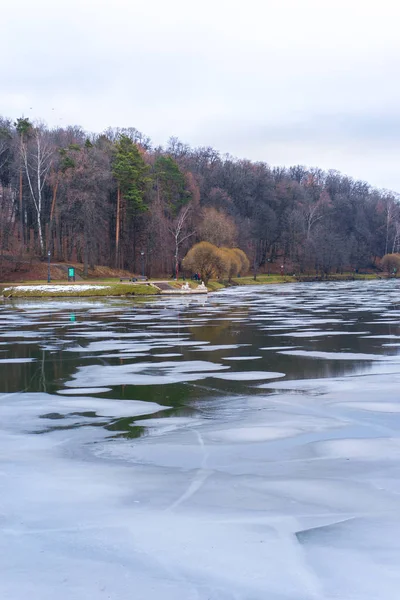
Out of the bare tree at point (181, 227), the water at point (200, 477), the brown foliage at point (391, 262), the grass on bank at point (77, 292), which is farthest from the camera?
the brown foliage at point (391, 262)

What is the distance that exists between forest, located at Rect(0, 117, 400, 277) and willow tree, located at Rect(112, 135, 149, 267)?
14 centimetres

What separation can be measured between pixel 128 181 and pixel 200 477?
7505 cm

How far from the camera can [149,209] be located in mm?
85625

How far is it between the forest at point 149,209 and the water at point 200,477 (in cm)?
5787

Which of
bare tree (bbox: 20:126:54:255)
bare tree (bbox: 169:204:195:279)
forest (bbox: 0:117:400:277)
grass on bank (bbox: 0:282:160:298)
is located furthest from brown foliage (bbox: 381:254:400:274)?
grass on bank (bbox: 0:282:160:298)

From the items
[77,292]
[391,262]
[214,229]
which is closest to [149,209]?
[214,229]

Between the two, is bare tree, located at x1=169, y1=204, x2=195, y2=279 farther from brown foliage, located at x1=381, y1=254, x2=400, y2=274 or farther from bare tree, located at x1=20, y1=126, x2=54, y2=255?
brown foliage, located at x1=381, y1=254, x2=400, y2=274

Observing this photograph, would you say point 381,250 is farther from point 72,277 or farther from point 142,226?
point 72,277

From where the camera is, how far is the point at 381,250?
148m

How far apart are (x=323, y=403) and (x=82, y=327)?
55.6 ft

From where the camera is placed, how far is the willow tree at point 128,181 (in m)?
80.0

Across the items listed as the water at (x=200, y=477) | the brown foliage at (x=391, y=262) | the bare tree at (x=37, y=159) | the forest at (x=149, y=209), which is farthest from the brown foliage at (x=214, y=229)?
the water at (x=200, y=477)

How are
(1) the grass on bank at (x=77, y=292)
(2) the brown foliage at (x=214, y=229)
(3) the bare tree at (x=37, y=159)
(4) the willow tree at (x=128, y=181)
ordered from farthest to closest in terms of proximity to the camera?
1. (2) the brown foliage at (x=214, y=229)
2. (4) the willow tree at (x=128, y=181)
3. (3) the bare tree at (x=37, y=159)
4. (1) the grass on bank at (x=77, y=292)

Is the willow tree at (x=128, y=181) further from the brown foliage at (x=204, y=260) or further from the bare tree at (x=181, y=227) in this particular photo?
the brown foliage at (x=204, y=260)
